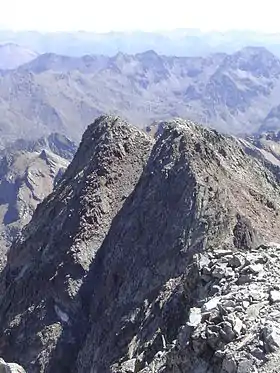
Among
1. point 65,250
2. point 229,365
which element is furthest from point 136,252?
point 229,365

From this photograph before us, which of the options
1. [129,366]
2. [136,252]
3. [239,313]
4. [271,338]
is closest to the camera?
[271,338]

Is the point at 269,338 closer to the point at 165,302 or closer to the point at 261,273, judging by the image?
the point at 261,273

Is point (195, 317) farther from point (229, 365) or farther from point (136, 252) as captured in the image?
point (136, 252)

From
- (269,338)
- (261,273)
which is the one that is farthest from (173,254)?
(269,338)

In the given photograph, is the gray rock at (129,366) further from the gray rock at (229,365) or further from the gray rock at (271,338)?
the gray rock at (271,338)

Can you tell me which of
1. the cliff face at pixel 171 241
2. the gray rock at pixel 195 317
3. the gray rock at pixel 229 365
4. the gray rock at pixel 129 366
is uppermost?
the gray rock at pixel 229 365

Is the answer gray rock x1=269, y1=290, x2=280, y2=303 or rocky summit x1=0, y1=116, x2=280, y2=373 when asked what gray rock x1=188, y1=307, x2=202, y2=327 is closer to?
rocky summit x1=0, y1=116, x2=280, y2=373

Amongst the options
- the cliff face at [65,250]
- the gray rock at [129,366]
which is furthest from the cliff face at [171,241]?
the cliff face at [65,250]

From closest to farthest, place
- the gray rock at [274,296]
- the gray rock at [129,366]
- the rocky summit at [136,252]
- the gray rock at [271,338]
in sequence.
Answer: the gray rock at [271,338], the gray rock at [274,296], the rocky summit at [136,252], the gray rock at [129,366]

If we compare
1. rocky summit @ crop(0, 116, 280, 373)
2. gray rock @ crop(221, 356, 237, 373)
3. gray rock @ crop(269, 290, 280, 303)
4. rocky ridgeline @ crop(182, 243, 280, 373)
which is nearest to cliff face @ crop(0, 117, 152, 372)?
rocky summit @ crop(0, 116, 280, 373)
